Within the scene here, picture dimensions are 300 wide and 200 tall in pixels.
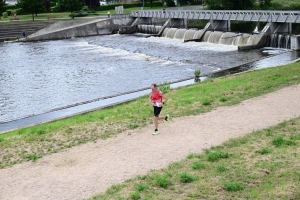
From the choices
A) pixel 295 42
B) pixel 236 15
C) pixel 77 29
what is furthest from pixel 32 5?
pixel 295 42

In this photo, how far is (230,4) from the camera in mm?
64938

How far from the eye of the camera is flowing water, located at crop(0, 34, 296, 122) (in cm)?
2634

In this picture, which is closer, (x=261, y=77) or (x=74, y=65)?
(x=261, y=77)

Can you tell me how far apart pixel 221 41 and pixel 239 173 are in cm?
3681

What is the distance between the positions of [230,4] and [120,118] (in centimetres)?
5213

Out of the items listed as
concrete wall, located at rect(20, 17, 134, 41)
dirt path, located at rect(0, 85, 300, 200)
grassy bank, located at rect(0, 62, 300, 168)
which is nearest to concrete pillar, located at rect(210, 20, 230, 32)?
concrete wall, located at rect(20, 17, 134, 41)

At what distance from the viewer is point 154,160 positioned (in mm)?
11375

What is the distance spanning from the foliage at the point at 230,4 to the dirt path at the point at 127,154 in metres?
50.5


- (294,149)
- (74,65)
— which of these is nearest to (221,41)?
(74,65)

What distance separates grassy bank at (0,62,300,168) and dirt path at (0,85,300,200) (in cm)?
73

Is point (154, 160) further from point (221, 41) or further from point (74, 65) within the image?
point (221, 41)

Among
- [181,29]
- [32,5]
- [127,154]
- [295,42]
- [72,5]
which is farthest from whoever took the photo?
[72,5]

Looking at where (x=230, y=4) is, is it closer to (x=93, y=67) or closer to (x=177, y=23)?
(x=177, y=23)

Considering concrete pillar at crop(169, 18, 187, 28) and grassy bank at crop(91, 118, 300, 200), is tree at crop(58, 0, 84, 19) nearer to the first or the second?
concrete pillar at crop(169, 18, 187, 28)
